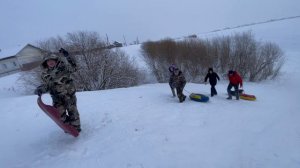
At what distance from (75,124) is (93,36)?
1273 centimetres

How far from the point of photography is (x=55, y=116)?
4.08m

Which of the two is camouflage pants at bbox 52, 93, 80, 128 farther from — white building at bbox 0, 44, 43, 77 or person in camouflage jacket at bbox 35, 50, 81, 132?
white building at bbox 0, 44, 43, 77

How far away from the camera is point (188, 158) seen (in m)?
3.54

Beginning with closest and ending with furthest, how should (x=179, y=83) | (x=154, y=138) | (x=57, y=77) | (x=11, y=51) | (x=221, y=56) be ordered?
(x=57, y=77)
(x=154, y=138)
(x=179, y=83)
(x=221, y=56)
(x=11, y=51)

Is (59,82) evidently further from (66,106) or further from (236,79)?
(236,79)

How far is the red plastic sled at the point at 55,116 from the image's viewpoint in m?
4.03

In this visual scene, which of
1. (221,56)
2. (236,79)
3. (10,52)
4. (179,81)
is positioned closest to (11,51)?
(10,52)

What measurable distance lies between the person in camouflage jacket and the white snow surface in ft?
2.60

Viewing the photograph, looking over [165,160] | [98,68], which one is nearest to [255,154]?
[165,160]

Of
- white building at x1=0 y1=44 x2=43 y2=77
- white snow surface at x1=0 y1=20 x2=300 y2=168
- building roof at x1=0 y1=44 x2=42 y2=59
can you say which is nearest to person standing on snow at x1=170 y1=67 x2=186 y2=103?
white snow surface at x1=0 y1=20 x2=300 y2=168

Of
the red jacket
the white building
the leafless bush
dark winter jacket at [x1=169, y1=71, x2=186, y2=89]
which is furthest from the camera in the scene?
the white building

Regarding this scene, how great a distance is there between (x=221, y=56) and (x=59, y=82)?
16560mm

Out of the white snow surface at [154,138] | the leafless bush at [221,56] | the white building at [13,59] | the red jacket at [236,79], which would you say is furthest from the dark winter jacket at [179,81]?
the white building at [13,59]

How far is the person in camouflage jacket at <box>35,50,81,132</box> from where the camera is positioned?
Result: 4.02 m
